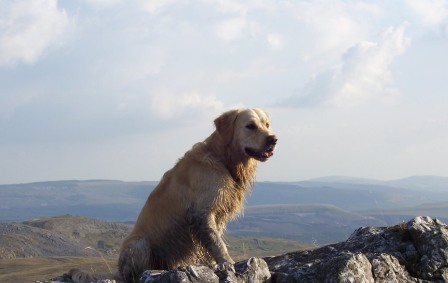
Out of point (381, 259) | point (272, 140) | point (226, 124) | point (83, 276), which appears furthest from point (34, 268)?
point (381, 259)

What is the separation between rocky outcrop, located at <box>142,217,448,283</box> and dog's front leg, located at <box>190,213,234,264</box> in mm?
1088

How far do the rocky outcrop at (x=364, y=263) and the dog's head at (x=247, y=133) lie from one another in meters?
1.99

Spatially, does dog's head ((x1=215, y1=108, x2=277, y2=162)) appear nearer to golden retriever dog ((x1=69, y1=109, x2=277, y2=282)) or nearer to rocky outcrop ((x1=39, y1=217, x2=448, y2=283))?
golden retriever dog ((x1=69, y1=109, x2=277, y2=282))

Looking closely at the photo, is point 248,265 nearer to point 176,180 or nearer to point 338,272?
point 338,272

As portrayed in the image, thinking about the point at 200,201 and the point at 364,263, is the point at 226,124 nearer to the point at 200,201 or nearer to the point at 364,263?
the point at 200,201

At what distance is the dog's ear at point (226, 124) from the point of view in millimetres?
9938

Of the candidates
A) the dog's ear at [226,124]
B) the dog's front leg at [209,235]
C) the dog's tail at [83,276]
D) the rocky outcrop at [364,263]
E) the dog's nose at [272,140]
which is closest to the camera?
the rocky outcrop at [364,263]

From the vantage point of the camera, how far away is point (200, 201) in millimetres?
9422

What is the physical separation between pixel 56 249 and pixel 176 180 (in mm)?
130268

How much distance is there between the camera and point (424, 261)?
7.39 metres

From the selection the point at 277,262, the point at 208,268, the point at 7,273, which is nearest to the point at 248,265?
the point at 208,268

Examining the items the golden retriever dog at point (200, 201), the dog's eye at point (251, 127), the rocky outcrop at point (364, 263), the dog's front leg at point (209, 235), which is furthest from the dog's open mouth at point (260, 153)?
the rocky outcrop at point (364, 263)

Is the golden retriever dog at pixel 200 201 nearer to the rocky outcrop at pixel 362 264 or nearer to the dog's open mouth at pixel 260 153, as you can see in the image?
the dog's open mouth at pixel 260 153

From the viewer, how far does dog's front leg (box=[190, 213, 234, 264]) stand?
30.0 feet
